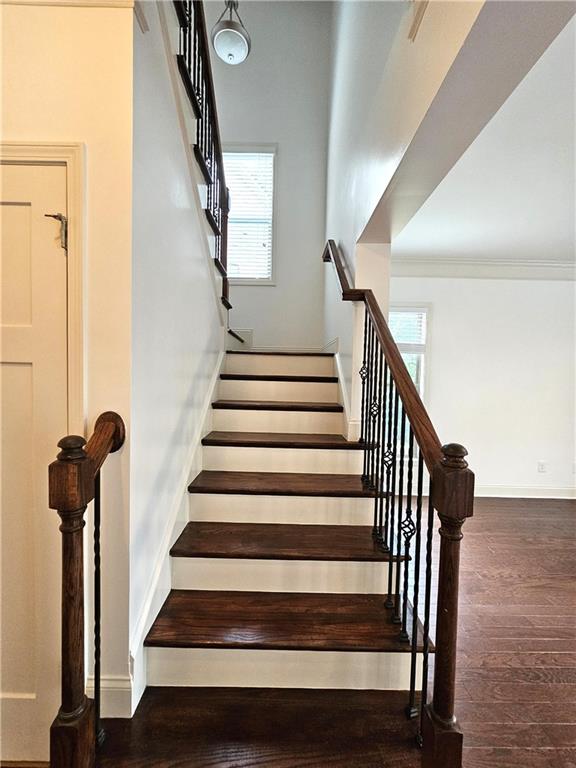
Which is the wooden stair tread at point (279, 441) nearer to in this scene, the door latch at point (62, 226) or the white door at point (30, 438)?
the white door at point (30, 438)

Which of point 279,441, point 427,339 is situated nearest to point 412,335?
point 427,339

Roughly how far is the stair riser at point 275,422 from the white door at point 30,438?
131cm

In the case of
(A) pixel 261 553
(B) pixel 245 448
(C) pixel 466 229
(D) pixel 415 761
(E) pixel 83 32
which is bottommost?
(D) pixel 415 761

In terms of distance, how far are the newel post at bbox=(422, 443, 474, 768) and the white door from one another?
3.77 feet

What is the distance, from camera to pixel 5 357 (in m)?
1.29

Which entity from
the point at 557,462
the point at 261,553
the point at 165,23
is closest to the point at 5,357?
the point at 261,553

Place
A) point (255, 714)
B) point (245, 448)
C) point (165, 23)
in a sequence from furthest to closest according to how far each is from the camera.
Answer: point (245, 448) → point (165, 23) → point (255, 714)

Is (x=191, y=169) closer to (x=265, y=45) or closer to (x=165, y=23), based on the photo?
(x=165, y=23)

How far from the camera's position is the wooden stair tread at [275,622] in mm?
1462

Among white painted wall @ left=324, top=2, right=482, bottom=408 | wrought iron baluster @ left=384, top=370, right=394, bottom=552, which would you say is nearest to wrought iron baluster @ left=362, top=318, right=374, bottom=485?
wrought iron baluster @ left=384, top=370, right=394, bottom=552

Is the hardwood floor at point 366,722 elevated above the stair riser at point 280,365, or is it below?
below

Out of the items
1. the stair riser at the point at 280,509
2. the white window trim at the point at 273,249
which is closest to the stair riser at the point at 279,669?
the stair riser at the point at 280,509

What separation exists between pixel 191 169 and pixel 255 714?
2283mm

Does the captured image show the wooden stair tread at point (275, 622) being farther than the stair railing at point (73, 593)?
Yes
